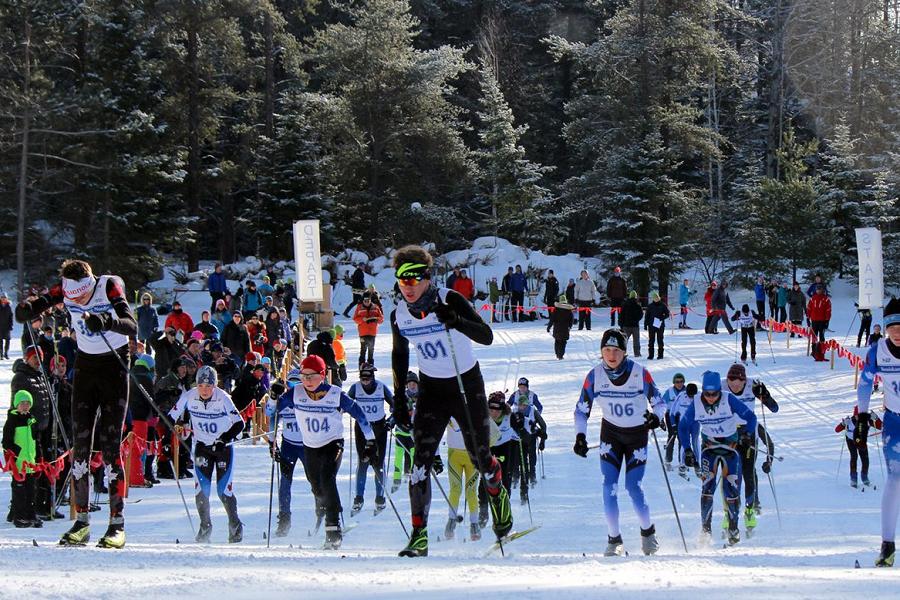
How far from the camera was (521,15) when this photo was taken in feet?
177

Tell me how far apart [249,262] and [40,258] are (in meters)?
7.68

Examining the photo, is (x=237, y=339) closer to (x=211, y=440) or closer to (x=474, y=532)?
(x=211, y=440)

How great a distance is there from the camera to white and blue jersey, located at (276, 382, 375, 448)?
9.76 metres

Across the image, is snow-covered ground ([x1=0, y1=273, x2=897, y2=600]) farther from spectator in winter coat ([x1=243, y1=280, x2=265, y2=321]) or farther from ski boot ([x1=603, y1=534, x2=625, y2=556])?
spectator in winter coat ([x1=243, y1=280, x2=265, y2=321])

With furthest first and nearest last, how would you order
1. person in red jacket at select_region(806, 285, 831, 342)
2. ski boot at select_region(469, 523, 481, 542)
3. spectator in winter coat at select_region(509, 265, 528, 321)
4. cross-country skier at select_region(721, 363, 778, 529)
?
spectator in winter coat at select_region(509, 265, 528, 321) → person in red jacket at select_region(806, 285, 831, 342) → cross-country skier at select_region(721, 363, 778, 529) → ski boot at select_region(469, 523, 481, 542)

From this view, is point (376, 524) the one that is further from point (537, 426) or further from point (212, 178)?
point (212, 178)

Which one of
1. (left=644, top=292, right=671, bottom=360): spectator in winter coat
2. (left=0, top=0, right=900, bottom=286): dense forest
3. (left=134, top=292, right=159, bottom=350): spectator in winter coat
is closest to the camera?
(left=134, top=292, right=159, bottom=350): spectator in winter coat

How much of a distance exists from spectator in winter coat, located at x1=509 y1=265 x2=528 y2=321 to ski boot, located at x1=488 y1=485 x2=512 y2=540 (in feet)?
79.9

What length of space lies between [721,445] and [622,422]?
254 centimetres

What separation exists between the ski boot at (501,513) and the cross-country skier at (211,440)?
3.35 metres

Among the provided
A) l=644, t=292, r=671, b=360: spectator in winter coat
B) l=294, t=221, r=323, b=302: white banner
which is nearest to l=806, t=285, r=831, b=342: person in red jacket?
l=644, t=292, r=671, b=360: spectator in winter coat

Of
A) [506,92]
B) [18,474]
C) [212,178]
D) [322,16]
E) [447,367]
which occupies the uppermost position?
[322,16]

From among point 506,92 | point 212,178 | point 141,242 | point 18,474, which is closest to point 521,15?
point 506,92

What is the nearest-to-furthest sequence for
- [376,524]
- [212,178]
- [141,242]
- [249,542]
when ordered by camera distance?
1. [249,542]
2. [376,524]
3. [141,242]
4. [212,178]
